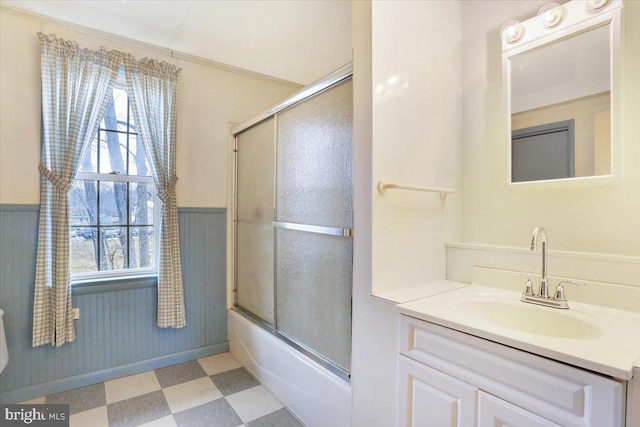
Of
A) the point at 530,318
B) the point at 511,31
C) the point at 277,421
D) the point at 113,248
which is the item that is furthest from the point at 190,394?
the point at 511,31

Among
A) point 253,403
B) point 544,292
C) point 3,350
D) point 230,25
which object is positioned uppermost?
point 230,25

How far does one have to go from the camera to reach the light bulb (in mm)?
1376

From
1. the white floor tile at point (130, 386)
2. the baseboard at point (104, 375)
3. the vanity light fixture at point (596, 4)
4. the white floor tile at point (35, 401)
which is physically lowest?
the white floor tile at point (130, 386)

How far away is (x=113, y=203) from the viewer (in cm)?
234

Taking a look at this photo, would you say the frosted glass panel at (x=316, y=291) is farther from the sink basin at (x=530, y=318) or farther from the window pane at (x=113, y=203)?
the window pane at (x=113, y=203)

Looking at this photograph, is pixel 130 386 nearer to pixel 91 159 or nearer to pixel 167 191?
pixel 167 191

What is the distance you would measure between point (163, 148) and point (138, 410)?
174 centimetres

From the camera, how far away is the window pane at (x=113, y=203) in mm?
2301

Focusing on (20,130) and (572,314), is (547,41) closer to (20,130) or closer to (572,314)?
(572,314)

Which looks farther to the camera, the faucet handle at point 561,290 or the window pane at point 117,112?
the window pane at point 117,112

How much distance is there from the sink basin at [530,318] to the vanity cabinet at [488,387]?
221 mm

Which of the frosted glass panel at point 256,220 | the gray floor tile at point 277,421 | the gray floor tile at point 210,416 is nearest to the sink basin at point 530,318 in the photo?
the gray floor tile at point 277,421

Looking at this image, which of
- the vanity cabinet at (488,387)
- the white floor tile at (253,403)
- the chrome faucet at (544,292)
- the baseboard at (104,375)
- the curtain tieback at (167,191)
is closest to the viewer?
the vanity cabinet at (488,387)

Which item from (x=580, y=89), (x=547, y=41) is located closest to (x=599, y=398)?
(x=580, y=89)
